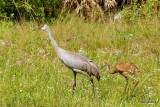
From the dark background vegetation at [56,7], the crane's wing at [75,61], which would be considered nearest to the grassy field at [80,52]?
the crane's wing at [75,61]

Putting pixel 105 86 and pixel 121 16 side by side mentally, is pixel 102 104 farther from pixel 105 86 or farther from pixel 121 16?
pixel 121 16

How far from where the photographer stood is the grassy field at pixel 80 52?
6422 mm

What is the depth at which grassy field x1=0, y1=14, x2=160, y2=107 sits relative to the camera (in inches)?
253

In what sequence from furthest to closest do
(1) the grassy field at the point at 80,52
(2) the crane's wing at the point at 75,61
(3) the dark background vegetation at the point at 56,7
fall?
(3) the dark background vegetation at the point at 56,7, (2) the crane's wing at the point at 75,61, (1) the grassy field at the point at 80,52

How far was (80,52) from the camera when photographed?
9.88 m

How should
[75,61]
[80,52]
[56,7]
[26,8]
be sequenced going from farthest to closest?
[56,7] → [26,8] → [80,52] → [75,61]

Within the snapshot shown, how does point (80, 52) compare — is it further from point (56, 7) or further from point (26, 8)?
point (56, 7)

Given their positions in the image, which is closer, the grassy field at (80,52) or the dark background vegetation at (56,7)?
the grassy field at (80,52)

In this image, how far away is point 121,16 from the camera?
1254 cm

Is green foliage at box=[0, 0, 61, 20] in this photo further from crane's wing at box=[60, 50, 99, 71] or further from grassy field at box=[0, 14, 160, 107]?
crane's wing at box=[60, 50, 99, 71]

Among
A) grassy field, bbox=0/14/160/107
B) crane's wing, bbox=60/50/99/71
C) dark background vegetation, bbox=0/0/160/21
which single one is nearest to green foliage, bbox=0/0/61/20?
dark background vegetation, bbox=0/0/160/21

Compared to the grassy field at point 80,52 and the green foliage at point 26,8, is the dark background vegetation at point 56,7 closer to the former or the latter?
the green foliage at point 26,8

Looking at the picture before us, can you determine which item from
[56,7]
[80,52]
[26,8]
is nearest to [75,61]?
[80,52]

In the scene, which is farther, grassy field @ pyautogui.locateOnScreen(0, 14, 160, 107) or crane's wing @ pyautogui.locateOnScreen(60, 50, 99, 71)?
crane's wing @ pyautogui.locateOnScreen(60, 50, 99, 71)
